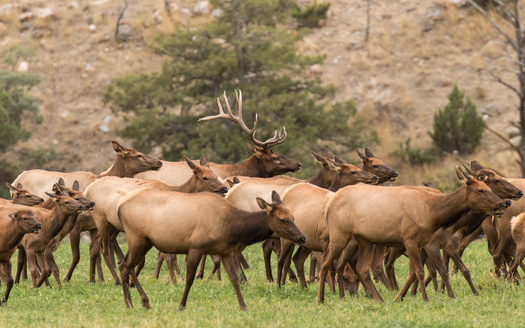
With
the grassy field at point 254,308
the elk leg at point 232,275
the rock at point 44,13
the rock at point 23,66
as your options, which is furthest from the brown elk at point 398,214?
the rock at point 44,13

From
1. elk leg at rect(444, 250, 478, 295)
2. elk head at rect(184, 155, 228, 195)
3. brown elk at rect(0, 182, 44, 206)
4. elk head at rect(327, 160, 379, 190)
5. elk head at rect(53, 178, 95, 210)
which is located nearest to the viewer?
elk leg at rect(444, 250, 478, 295)

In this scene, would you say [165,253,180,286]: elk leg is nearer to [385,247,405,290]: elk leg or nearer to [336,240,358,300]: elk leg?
[336,240,358,300]: elk leg

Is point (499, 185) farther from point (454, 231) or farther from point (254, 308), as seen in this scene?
point (254, 308)

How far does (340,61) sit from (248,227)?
32.3m

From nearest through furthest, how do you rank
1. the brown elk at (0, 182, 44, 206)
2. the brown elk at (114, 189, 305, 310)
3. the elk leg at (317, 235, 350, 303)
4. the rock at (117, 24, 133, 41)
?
the brown elk at (114, 189, 305, 310)
the elk leg at (317, 235, 350, 303)
the brown elk at (0, 182, 44, 206)
the rock at (117, 24, 133, 41)

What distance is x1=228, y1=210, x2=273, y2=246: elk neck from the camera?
387 inches

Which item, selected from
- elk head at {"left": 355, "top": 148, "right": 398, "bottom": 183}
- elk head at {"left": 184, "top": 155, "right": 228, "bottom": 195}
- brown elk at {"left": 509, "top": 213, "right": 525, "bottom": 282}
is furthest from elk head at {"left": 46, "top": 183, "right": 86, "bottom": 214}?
brown elk at {"left": 509, "top": 213, "right": 525, "bottom": 282}

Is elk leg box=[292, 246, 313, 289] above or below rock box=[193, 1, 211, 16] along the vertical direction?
above

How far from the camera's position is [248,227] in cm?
990

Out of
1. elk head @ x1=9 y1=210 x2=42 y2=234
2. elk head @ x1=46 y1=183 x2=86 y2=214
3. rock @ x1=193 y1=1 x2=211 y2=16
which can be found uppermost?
elk head @ x1=9 y1=210 x2=42 y2=234

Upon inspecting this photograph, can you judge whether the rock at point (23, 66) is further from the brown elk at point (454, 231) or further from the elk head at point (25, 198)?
the brown elk at point (454, 231)

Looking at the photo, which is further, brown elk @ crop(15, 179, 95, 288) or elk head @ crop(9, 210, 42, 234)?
brown elk @ crop(15, 179, 95, 288)

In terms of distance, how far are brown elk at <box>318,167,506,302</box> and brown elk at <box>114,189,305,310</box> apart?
93 centimetres

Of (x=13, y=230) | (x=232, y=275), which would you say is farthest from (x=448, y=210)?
(x=13, y=230)
